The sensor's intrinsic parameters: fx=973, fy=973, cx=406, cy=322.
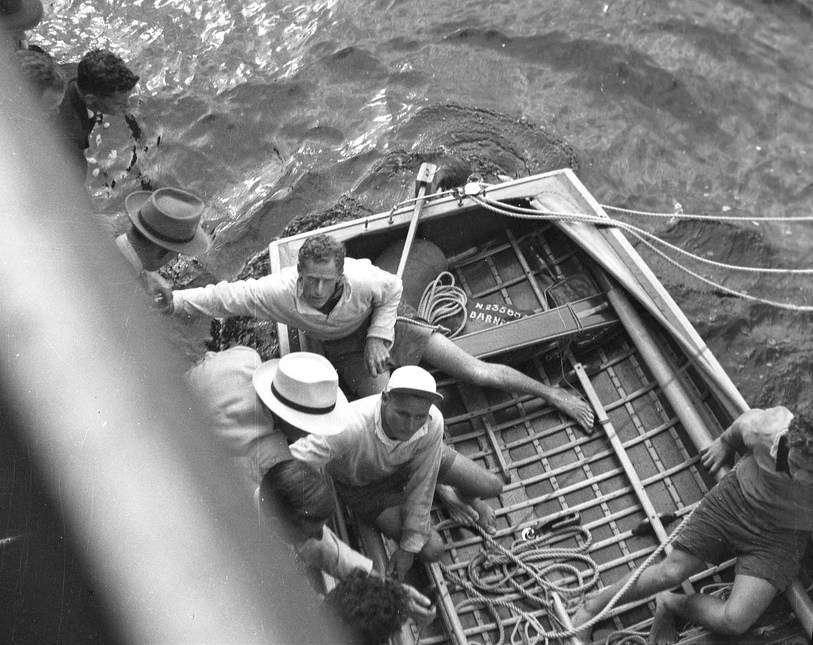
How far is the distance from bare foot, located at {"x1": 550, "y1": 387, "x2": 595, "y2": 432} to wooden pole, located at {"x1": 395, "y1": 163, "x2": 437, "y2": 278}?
112cm

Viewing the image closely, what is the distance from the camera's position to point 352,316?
16.1 feet

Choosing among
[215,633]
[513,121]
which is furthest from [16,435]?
[513,121]

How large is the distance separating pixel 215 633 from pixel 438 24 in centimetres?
837

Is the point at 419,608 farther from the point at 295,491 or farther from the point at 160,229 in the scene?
the point at 160,229

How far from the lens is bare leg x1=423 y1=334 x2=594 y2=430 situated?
5.30 metres

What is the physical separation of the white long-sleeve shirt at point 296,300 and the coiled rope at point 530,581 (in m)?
1.18

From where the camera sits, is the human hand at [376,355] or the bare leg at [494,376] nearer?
the human hand at [376,355]

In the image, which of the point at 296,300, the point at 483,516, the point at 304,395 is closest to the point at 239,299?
the point at 296,300

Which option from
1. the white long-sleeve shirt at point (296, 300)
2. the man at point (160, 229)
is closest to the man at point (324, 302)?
the white long-sleeve shirt at point (296, 300)

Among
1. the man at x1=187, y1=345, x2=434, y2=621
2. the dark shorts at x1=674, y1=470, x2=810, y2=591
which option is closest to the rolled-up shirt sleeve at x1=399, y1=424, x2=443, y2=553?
the man at x1=187, y1=345, x2=434, y2=621

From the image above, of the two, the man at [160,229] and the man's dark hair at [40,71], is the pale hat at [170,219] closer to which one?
the man at [160,229]

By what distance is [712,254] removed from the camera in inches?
294

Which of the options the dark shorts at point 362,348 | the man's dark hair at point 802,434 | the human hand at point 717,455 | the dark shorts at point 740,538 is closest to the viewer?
the man's dark hair at point 802,434

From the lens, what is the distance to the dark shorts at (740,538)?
4277 mm
